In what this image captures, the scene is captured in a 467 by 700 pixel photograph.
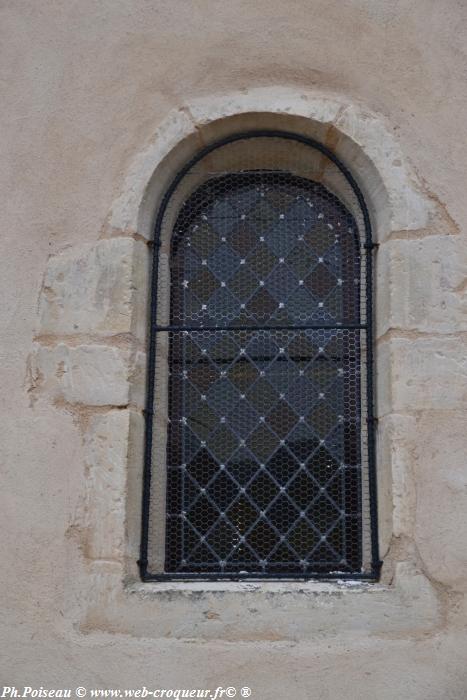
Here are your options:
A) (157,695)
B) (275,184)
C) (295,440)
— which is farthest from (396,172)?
(157,695)

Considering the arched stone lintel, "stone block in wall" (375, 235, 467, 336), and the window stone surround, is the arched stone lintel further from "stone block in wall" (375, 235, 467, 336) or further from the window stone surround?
"stone block in wall" (375, 235, 467, 336)

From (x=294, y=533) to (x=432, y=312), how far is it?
0.91 meters

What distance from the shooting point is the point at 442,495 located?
9.04 feet

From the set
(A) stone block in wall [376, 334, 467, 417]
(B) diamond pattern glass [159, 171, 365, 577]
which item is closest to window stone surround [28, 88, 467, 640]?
(A) stone block in wall [376, 334, 467, 417]

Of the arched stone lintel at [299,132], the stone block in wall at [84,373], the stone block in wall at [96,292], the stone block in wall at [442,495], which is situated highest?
the arched stone lintel at [299,132]

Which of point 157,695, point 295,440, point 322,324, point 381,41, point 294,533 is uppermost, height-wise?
point 381,41

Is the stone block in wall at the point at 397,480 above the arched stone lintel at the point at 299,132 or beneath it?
beneath

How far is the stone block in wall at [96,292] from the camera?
9.73 ft

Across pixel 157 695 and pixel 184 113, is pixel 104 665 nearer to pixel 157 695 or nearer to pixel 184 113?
pixel 157 695

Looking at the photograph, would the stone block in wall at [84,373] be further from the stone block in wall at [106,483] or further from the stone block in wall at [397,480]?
the stone block in wall at [397,480]

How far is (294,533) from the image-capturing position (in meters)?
2.93

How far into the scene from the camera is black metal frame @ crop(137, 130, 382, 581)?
9.41 feet

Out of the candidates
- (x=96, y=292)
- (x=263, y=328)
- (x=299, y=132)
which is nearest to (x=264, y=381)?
(x=263, y=328)

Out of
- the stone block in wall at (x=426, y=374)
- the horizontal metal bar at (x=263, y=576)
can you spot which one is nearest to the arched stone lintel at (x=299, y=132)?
the stone block in wall at (x=426, y=374)
